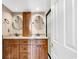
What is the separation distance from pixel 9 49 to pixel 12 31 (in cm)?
203

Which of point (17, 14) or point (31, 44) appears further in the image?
point (17, 14)

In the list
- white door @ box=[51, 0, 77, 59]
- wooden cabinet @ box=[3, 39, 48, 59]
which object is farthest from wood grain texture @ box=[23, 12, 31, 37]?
white door @ box=[51, 0, 77, 59]

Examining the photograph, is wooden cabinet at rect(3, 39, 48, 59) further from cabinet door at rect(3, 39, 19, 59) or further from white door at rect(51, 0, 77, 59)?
white door at rect(51, 0, 77, 59)

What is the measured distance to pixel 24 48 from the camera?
142 inches

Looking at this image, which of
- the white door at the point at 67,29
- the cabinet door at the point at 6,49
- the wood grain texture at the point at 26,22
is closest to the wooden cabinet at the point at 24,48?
the cabinet door at the point at 6,49

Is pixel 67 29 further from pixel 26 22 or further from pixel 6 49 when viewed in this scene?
pixel 26 22

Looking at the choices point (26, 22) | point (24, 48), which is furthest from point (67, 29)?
point (26, 22)

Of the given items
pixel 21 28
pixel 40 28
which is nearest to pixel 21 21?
pixel 21 28

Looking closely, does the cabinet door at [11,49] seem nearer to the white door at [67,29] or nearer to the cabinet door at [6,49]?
the cabinet door at [6,49]

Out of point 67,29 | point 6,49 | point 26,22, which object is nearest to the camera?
point 67,29

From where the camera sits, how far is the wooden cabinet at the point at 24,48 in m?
3.56

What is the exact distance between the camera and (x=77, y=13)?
550mm

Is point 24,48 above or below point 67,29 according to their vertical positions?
below

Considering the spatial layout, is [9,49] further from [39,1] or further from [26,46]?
[39,1]
